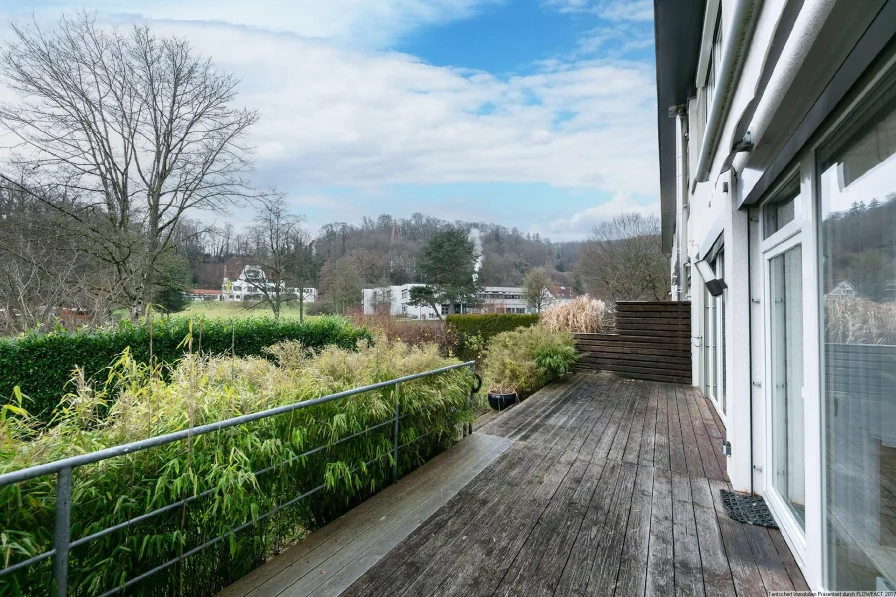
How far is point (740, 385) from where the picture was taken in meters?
2.83

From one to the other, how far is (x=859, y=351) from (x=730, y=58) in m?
1.36

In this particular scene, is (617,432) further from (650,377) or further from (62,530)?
(62,530)

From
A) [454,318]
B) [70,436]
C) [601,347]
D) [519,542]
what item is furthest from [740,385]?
[454,318]

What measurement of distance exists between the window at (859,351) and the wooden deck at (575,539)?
2.11 feet

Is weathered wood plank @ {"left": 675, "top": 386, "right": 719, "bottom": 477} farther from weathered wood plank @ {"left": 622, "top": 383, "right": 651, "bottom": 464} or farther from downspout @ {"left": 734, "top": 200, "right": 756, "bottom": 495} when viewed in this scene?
downspout @ {"left": 734, "top": 200, "right": 756, "bottom": 495}

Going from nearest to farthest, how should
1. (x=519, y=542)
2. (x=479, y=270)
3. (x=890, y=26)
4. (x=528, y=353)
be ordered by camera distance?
1. (x=890, y=26)
2. (x=519, y=542)
3. (x=528, y=353)
4. (x=479, y=270)

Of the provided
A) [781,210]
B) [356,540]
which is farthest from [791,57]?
[356,540]

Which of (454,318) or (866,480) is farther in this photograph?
(454,318)

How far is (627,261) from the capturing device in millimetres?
17078

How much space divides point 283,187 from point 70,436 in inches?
511

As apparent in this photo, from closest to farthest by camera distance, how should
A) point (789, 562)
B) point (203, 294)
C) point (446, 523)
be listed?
point (789, 562)
point (446, 523)
point (203, 294)

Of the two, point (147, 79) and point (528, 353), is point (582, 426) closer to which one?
point (528, 353)

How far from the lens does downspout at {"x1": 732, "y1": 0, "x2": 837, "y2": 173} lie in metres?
1.09

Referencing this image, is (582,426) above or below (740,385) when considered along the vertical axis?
below
